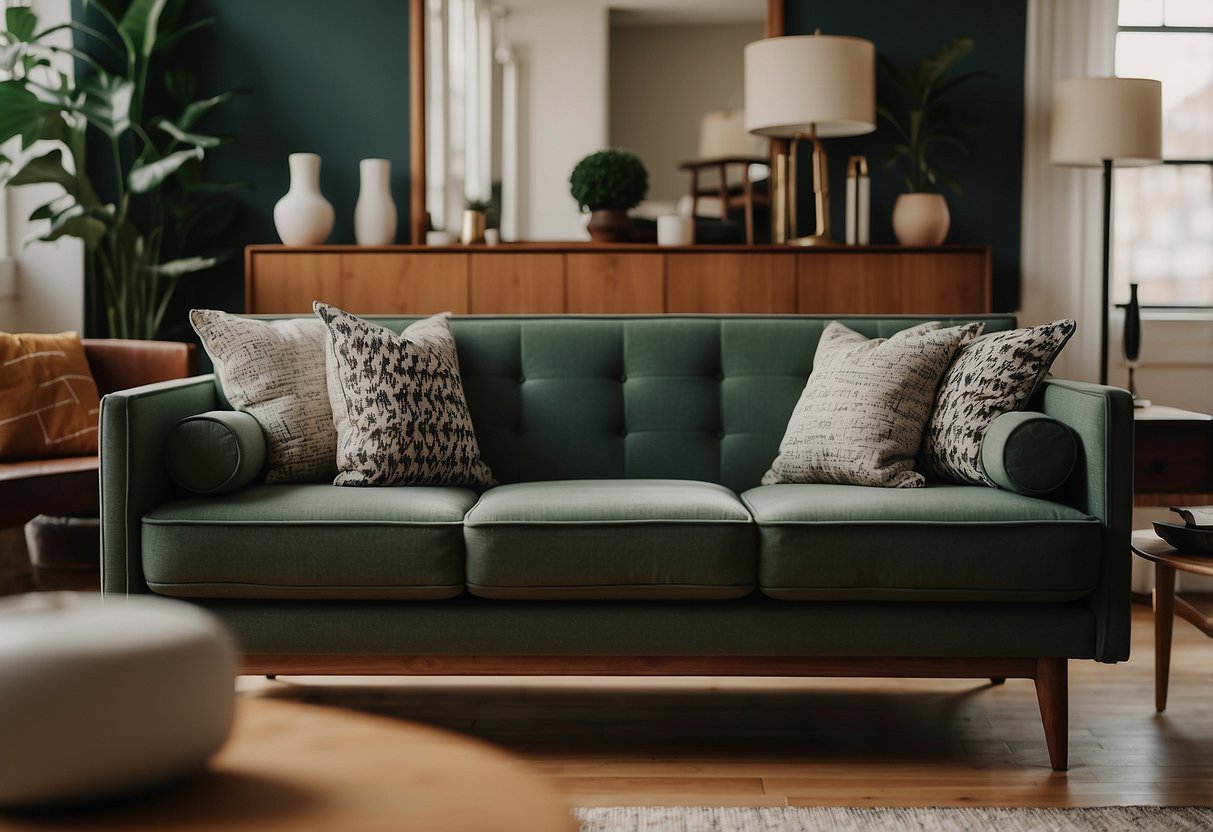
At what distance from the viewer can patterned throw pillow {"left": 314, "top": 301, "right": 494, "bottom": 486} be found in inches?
95.9

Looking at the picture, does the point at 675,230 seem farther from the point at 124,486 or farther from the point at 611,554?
the point at 124,486

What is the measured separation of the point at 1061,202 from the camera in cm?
421

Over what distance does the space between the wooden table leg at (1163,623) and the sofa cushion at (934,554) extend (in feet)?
1.51

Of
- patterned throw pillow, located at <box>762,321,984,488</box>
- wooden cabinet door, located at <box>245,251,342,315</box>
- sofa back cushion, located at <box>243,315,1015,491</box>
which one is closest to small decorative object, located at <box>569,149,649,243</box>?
wooden cabinet door, located at <box>245,251,342,315</box>

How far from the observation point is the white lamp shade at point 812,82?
3.68 m

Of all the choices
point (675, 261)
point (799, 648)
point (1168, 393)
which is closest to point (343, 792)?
point (799, 648)

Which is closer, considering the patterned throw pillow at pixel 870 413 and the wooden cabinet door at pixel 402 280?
the patterned throw pillow at pixel 870 413

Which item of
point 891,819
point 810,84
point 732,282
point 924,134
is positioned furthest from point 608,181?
point 891,819

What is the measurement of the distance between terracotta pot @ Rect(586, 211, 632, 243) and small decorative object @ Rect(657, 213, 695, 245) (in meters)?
0.14

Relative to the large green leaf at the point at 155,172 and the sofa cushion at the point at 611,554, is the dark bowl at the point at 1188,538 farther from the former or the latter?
the large green leaf at the point at 155,172

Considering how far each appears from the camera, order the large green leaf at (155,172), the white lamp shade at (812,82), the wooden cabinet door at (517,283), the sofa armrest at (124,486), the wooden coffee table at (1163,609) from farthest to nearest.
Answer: the wooden cabinet door at (517,283), the large green leaf at (155,172), the white lamp shade at (812,82), the wooden coffee table at (1163,609), the sofa armrest at (124,486)

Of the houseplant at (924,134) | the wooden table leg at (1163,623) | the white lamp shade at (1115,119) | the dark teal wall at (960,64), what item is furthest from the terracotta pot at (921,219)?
the wooden table leg at (1163,623)

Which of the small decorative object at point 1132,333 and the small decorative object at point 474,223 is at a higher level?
the small decorative object at point 474,223

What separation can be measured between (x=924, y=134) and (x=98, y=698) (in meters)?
3.91
